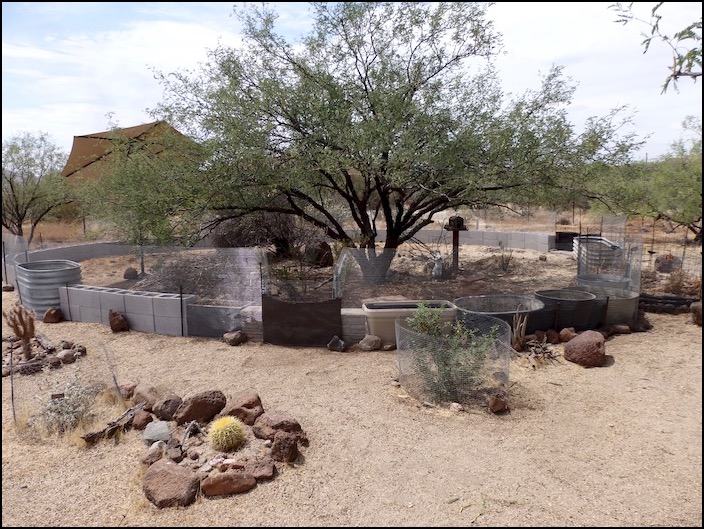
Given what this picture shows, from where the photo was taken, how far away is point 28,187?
20344 mm

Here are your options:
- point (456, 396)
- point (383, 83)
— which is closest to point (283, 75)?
point (383, 83)

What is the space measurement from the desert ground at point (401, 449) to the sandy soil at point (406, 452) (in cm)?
2

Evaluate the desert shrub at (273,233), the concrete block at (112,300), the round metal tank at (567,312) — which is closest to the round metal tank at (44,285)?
the concrete block at (112,300)

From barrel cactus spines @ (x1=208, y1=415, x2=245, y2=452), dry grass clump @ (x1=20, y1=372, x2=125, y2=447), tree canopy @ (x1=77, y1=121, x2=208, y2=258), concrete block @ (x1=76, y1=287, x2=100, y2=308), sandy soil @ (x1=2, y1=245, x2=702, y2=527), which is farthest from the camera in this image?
tree canopy @ (x1=77, y1=121, x2=208, y2=258)

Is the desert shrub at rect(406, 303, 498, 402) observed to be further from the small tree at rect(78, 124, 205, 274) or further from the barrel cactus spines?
the small tree at rect(78, 124, 205, 274)

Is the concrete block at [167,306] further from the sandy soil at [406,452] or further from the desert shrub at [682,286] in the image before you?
the desert shrub at [682,286]

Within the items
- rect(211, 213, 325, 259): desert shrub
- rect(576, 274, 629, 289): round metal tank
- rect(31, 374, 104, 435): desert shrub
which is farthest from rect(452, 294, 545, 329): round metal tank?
rect(211, 213, 325, 259): desert shrub

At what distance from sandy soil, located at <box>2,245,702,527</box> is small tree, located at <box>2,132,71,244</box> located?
49.2ft

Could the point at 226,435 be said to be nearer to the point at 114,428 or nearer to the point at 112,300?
the point at 114,428

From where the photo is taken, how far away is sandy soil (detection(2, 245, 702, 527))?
3852 mm

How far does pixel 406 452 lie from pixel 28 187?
67.6 feet

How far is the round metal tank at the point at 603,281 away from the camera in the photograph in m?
9.56

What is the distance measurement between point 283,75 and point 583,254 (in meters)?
8.55

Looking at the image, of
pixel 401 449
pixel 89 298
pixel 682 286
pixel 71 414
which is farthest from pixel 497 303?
pixel 89 298
